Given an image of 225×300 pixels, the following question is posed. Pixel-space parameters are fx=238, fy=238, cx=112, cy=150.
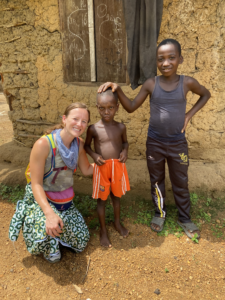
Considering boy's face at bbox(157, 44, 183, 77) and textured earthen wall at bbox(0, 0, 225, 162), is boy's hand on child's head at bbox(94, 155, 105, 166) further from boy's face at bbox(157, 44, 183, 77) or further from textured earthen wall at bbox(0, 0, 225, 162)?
textured earthen wall at bbox(0, 0, 225, 162)

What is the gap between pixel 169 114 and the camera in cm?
222

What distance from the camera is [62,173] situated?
2250mm

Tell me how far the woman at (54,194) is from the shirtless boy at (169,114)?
453 millimetres

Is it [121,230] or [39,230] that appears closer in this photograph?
[39,230]

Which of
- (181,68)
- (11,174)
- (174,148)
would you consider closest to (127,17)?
(181,68)

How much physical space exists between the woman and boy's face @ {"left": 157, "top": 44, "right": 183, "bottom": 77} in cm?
79

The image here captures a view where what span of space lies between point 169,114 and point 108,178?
0.84m

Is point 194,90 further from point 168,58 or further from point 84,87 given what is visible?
point 84,87

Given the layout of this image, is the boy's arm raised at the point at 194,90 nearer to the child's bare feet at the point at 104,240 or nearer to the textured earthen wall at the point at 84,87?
the textured earthen wall at the point at 84,87

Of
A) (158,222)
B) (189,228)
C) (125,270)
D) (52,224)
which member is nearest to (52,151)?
(52,224)

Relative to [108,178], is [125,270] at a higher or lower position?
lower

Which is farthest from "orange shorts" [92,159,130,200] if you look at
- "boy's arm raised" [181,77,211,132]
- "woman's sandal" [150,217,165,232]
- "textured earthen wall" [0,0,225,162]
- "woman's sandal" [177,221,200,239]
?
"textured earthen wall" [0,0,225,162]

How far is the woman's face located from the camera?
6.75 feet

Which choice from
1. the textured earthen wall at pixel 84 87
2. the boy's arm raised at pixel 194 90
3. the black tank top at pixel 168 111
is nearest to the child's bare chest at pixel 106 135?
the black tank top at pixel 168 111
